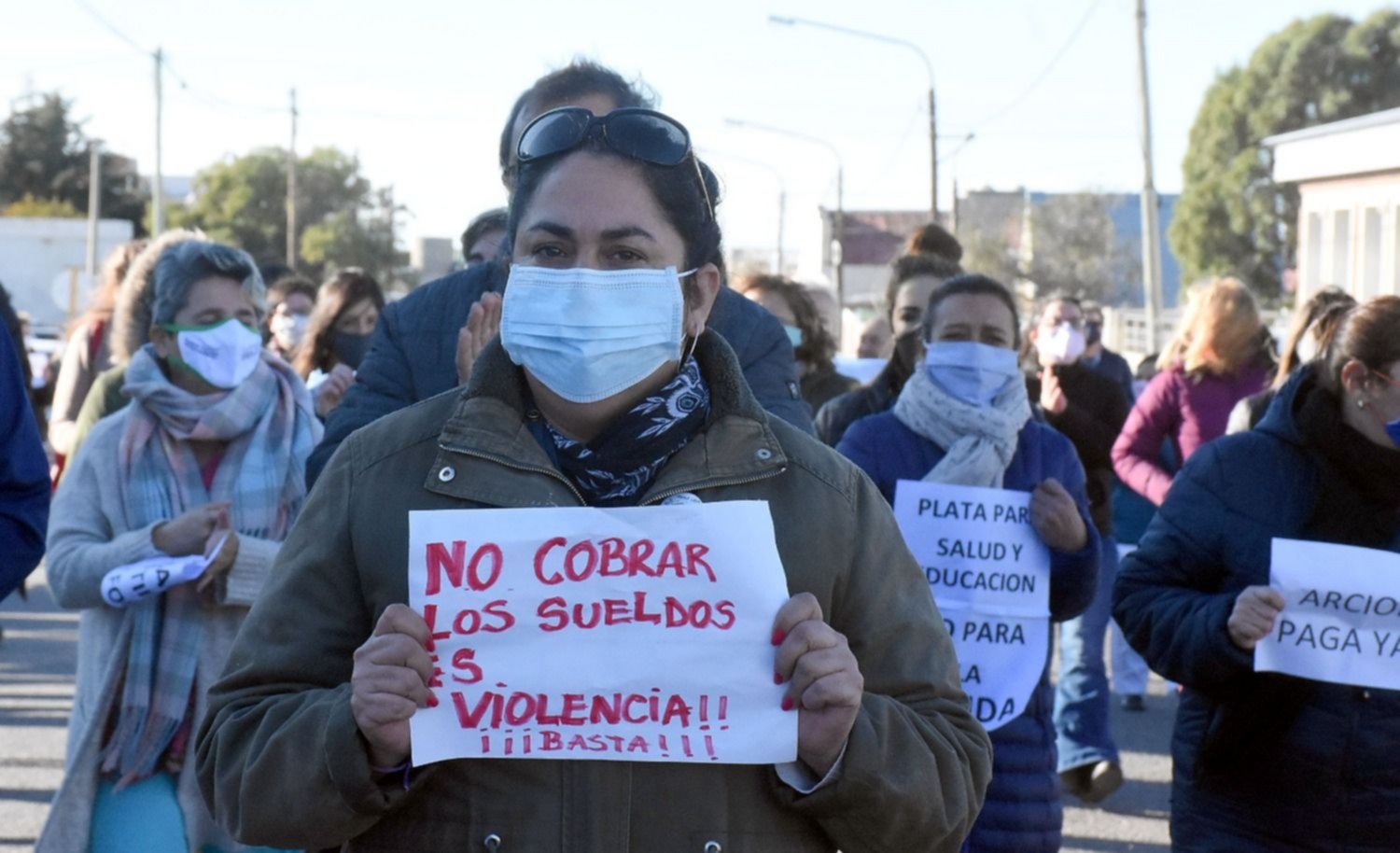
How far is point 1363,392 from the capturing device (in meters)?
4.12

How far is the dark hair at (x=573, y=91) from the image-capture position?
3753 millimetres

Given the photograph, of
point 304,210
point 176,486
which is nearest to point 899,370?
point 176,486

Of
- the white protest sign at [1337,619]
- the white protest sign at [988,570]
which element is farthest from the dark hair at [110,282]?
Result: the white protest sign at [1337,619]

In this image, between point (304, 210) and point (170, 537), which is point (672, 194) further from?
point (304, 210)

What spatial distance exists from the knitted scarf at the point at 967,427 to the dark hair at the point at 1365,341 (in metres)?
0.96

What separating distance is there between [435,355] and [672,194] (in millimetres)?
1221

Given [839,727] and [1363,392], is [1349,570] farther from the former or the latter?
[839,727]

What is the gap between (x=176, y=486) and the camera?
4.91 meters

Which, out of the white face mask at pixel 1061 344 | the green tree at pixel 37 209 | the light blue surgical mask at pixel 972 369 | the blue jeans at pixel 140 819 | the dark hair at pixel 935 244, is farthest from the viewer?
the green tree at pixel 37 209

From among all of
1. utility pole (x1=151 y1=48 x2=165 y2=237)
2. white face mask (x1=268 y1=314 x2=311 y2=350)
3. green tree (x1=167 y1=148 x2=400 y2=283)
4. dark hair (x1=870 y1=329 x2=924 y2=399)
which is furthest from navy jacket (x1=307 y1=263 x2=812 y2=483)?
green tree (x1=167 y1=148 x2=400 y2=283)

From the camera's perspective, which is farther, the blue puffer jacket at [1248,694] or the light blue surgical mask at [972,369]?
the light blue surgical mask at [972,369]

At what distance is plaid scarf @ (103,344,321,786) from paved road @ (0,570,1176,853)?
2530 mm

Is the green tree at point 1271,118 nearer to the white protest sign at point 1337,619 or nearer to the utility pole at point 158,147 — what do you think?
the utility pole at point 158,147

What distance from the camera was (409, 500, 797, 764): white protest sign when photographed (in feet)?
7.81
